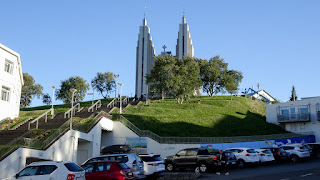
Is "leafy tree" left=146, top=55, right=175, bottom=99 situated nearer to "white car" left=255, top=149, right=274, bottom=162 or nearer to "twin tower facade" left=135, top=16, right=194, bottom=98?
"white car" left=255, top=149, right=274, bottom=162

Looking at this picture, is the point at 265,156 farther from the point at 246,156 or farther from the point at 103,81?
the point at 103,81

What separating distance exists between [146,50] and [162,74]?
4745 cm

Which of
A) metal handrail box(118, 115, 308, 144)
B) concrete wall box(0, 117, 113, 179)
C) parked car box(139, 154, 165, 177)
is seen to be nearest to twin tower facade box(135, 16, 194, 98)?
metal handrail box(118, 115, 308, 144)

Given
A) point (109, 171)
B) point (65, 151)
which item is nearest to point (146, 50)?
point (65, 151)

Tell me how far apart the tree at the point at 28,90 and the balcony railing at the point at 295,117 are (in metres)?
66.6

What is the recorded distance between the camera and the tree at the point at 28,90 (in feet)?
291

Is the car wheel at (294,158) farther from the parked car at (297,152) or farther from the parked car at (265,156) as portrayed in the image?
the parked car at (265,156)

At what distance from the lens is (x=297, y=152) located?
27.1m

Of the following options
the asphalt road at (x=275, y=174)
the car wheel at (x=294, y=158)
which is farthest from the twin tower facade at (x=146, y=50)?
the asphalt road at (x=275, y=174)

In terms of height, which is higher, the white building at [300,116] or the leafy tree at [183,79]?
the leafy tree at [183,79]

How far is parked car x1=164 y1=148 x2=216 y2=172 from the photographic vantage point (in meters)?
21.9

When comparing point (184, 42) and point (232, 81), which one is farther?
point (184, 42)

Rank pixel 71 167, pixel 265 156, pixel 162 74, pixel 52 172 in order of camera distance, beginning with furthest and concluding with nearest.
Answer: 1. pixel 162 74
2. pixel 265 156
3. pixel 71 167
4. pixel 52 172

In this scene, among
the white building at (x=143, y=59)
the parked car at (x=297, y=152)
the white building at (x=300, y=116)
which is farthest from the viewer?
the white building at (x=143, y=59)
